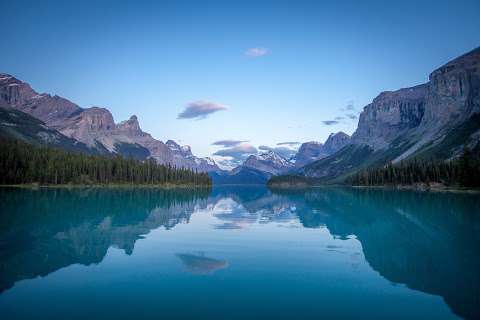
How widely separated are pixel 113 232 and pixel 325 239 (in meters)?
24.0

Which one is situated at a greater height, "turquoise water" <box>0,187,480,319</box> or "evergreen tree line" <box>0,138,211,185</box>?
"evergreen tree line" <box>0,138,211,185</box>

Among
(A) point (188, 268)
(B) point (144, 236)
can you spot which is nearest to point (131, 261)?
(A) point (188, 268)

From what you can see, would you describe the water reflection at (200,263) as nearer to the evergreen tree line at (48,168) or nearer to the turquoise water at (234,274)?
the turquoise water at (234,274)

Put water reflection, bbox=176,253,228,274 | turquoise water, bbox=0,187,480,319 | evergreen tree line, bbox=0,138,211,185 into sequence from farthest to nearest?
evergreen tree line, bbox=0,138,211,185, water reflection, bbox=176,253,228,274, turquoise water, bbox=0,187,480,319

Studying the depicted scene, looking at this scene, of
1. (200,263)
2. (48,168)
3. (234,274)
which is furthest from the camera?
(48,168)

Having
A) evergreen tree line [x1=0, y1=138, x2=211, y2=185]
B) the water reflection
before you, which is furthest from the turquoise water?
evergreen tree line [x1=0, y1=138, x2=211, y2=185]

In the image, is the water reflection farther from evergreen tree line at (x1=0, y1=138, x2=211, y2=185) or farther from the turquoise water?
evergreen tree line at (x1=0, y1=138, x2=211, y2=185)

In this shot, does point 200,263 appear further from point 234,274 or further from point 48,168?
point 48,168

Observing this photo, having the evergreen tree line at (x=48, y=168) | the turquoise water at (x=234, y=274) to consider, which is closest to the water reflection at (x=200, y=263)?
the turquoise water at (x=234, y=274)

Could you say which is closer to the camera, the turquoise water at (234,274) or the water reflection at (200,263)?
the turquoise water at (234,274)

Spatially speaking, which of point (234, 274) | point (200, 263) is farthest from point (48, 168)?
point (234, 274)

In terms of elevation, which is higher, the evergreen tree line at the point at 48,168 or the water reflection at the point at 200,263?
the evergreen tree line at the point at 48,168

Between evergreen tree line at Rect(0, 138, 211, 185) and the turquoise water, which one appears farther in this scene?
evergreen tree line at Rect(0, 138, 211, 185)

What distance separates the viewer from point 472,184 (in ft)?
458
